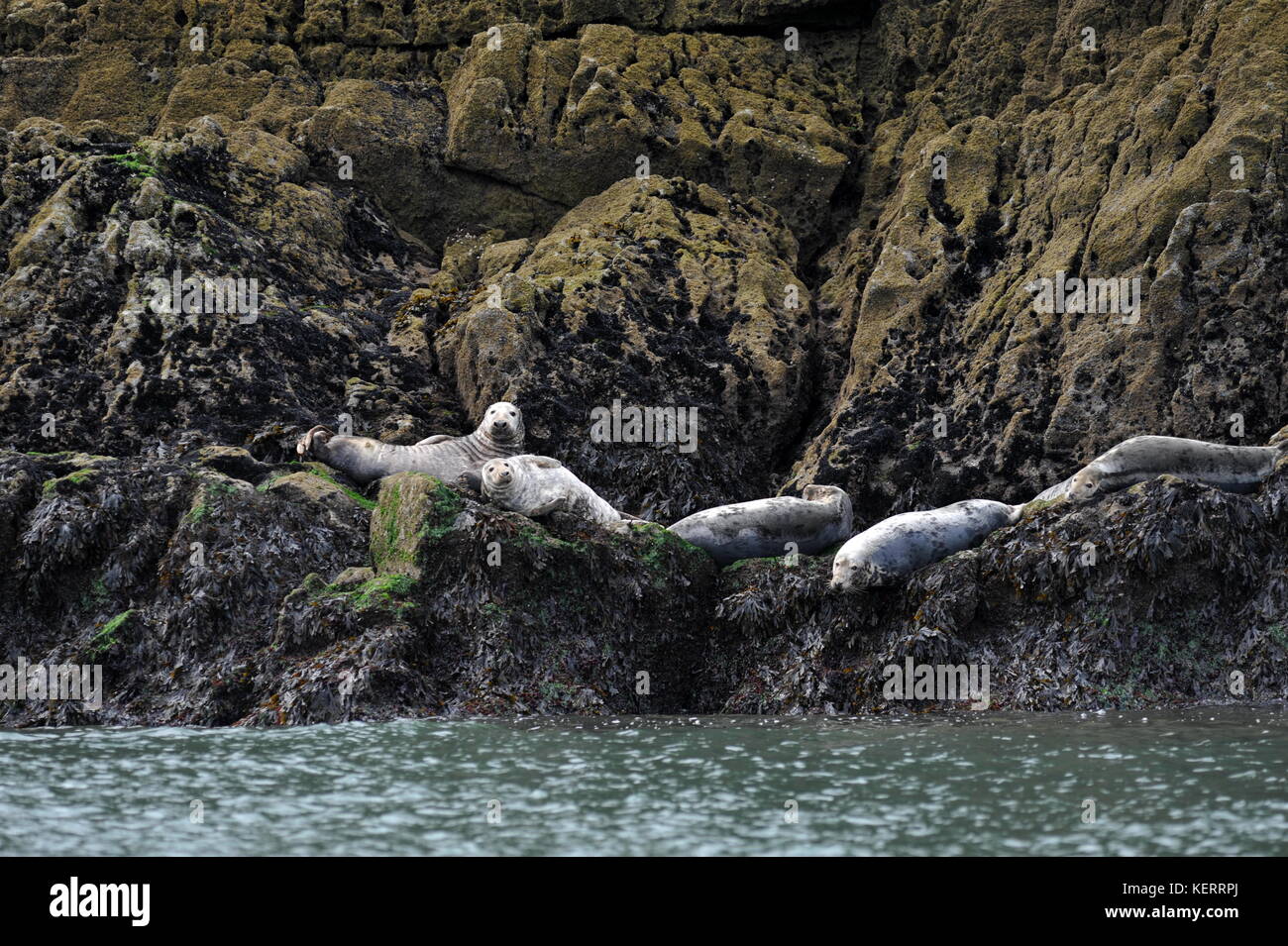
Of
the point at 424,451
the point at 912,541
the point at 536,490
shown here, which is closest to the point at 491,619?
the point at 536,490

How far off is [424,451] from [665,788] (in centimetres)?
531

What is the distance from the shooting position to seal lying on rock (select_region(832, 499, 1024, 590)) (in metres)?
8.32

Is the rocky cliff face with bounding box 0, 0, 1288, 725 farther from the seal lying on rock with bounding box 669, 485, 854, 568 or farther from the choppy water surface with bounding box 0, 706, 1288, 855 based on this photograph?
the choppy water surface with bounding box 0, 706, 1288, 855

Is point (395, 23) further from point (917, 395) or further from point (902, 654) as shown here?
point (902, 654)

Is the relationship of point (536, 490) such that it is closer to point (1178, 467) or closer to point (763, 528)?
point (763, 528)

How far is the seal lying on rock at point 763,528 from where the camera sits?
30.1ft

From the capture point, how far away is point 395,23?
606 inches

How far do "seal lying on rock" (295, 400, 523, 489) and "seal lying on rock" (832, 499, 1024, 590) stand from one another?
3192mm

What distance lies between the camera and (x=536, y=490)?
9.03 metres

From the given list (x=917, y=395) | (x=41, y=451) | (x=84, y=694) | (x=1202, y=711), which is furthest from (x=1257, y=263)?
(x=41, y=451)

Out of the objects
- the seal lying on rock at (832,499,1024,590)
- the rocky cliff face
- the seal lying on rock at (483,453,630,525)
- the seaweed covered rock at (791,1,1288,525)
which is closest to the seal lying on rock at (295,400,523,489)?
the rocky cliff face

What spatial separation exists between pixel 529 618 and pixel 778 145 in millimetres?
7554

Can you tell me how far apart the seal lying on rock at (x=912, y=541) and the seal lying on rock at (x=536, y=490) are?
167 cm

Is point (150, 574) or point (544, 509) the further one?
point (544, 509)
